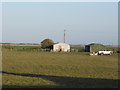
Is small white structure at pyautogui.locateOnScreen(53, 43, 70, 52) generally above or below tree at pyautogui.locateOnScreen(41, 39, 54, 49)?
below

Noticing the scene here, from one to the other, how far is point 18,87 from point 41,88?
967 millimetres

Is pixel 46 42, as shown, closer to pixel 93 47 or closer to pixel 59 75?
pixel 93 47

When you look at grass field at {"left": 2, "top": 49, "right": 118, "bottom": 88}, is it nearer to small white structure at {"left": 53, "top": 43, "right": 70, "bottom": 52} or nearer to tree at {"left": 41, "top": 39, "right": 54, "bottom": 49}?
small white structure at {"left": 53, "top": 43, "right": 70, "bottom": 52}

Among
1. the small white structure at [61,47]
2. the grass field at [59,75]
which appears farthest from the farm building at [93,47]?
the grass field at [59,75]

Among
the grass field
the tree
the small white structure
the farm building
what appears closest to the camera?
the grass field

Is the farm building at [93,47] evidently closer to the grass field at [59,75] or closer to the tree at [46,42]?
the tree at [46,42]

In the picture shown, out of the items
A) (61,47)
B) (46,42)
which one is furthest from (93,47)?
(46,42)

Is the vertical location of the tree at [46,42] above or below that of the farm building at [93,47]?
above

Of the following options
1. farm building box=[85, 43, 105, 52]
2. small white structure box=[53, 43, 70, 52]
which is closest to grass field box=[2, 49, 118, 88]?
farm building box=[85, 43, 105, 52]

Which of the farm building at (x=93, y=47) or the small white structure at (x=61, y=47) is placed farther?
the small white structure at (x=61, y=47)

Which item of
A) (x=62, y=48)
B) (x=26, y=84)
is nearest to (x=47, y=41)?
(x=62, y=48)

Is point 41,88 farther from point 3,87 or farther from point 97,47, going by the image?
point 97,47

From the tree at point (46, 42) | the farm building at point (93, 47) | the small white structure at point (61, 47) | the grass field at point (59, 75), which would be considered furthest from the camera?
the tree at point (46, 42)

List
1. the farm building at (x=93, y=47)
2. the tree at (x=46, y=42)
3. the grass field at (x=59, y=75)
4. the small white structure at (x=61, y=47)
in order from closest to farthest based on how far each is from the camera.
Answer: the grass field at (x=59, y=75) < the farm building at (x=93, y=47) < the small white structure at (x=61, y=47) < the tree at (x=46, y=42)
